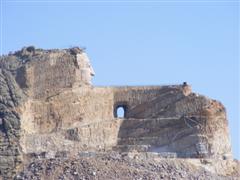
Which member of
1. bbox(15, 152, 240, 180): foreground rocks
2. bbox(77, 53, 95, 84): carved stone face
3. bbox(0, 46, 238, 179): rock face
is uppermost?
bbox(77, 53, 95, 84): carved stone face

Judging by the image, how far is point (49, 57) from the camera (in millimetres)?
101500

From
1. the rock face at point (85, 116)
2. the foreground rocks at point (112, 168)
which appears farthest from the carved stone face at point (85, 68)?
the foreground rocks at point (112, 168)

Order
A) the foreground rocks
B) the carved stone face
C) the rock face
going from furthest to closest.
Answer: the carved stone face < the rock face < the foreground rocks

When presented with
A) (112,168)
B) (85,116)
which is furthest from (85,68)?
(112,168)

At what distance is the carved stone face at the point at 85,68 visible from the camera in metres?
102

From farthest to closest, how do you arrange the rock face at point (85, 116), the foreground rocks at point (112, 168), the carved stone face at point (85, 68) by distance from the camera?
the carved stone face at point (85, 68), the rock face at point (85, 116), the foreground rocks at point (112, 168)

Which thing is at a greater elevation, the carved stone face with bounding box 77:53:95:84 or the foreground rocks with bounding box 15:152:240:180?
the carved stone face with bounding box 77:53:95:84

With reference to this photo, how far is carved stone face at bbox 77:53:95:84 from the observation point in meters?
102

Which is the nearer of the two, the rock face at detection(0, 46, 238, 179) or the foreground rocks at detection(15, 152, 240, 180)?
the foreground rocks at detection(15, 152, 240, 180)

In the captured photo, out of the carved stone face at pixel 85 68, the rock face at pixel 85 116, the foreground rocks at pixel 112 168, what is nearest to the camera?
the foreground rocks at pixel 112 168

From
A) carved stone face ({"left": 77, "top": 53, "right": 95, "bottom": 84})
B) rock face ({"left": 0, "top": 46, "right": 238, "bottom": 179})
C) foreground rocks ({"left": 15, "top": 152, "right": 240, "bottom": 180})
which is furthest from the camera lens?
carved stone face ({"left": 77, "top": 53, "right": 95, "bottom": 84})

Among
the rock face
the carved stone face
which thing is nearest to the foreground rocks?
the rock face

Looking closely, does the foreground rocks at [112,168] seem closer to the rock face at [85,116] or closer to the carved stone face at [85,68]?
the rock face at [85,116]

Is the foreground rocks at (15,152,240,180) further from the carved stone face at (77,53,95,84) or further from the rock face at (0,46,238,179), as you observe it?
A: the carved stone face at (77,53,95,84)
